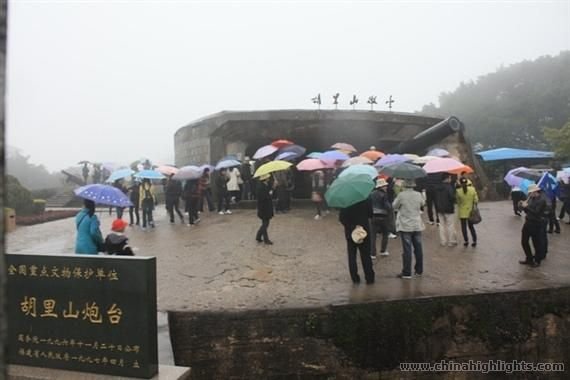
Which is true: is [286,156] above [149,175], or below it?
above

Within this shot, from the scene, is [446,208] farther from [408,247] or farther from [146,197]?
[146,197]

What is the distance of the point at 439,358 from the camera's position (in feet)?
17.3

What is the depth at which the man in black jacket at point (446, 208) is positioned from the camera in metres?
8.00

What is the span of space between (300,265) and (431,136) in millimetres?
8405

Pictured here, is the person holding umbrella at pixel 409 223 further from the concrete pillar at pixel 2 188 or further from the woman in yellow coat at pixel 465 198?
the concrete pillar at pixel 2 188

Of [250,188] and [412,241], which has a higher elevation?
[250,188]

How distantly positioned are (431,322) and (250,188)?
9755mm

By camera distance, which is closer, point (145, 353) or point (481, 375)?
point (145, 353)

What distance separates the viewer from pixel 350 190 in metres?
5.80

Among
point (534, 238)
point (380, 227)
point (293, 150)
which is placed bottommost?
point (534, 238)

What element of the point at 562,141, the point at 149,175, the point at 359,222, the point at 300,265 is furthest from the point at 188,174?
the point at 562,141

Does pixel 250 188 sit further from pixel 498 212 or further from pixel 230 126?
pixel 498 212

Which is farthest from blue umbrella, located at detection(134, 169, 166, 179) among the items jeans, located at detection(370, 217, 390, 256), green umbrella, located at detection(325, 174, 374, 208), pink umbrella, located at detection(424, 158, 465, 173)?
pink umbrella, located at detection(424, 158, 465, 173)

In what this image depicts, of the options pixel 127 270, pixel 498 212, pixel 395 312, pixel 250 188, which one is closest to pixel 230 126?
pixel 250 188
